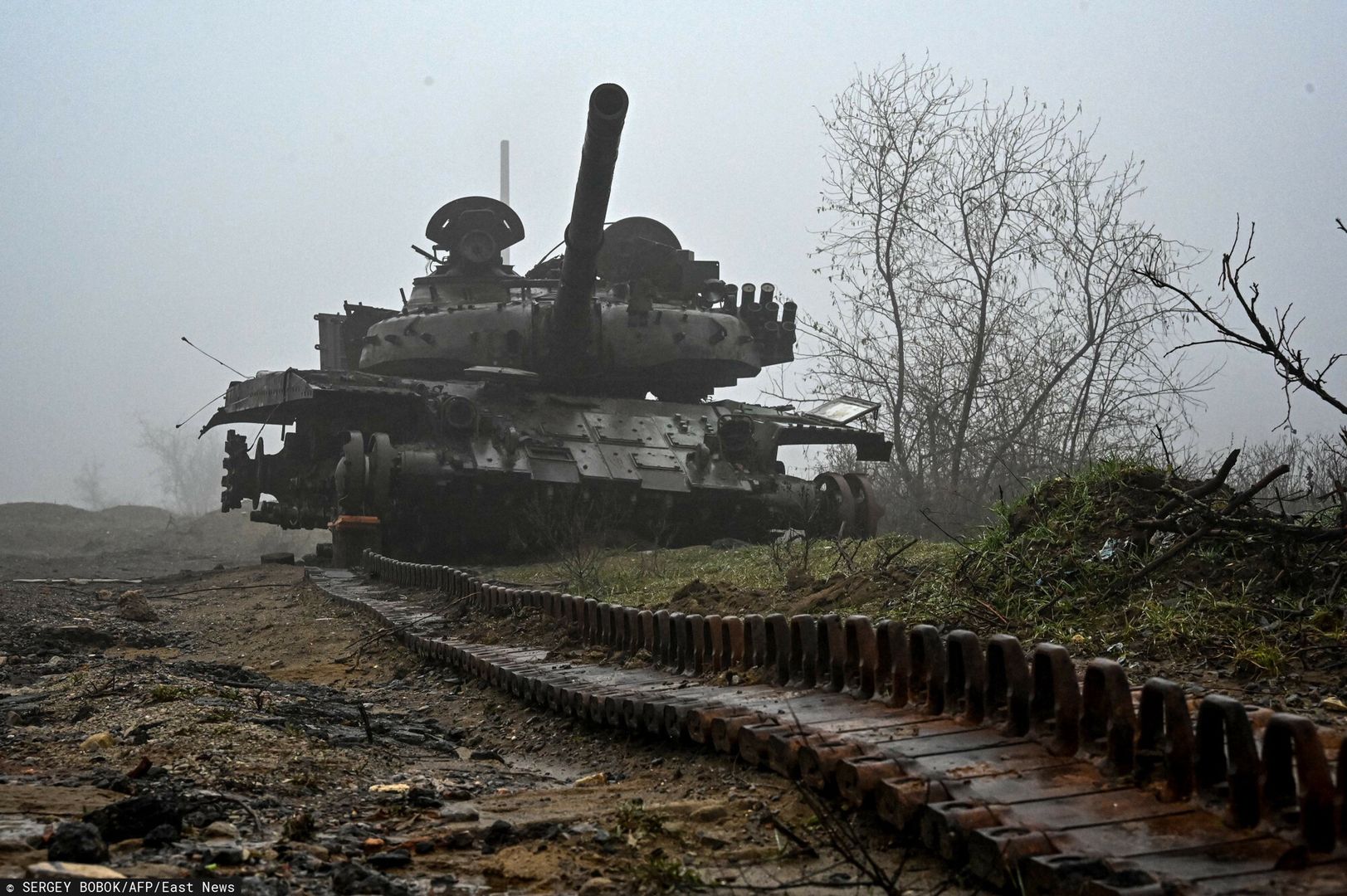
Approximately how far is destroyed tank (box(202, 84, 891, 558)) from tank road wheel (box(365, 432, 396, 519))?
0.02 m

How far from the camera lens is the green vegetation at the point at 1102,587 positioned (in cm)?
454

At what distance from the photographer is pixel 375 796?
11.8 feet

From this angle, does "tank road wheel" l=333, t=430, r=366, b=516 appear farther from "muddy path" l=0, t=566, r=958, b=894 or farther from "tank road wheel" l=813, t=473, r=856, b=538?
"muddy path" l=0, t=566, r=958, b=894

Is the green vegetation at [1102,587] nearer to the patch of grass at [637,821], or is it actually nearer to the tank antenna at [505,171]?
the patch of grass at [637,821]

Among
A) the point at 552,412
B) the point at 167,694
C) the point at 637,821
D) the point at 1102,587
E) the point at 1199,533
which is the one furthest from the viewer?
the point at 552,412

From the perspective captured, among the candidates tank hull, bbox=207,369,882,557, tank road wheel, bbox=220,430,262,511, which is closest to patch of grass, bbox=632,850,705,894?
tank hull, bbox=207,369,882,557

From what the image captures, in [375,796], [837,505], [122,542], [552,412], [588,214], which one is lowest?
[122,542]

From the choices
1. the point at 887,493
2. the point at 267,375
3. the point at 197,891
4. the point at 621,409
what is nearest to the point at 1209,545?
the point at 197,891

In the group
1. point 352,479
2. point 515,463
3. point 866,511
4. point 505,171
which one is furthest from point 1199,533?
point 505,171

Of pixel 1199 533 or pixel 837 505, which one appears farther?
pixel 837 505

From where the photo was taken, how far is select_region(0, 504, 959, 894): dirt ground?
2697 millimetres

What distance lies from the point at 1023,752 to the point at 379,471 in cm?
1006

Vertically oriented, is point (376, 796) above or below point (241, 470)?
below

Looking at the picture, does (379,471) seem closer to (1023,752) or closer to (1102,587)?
(1102,587)
